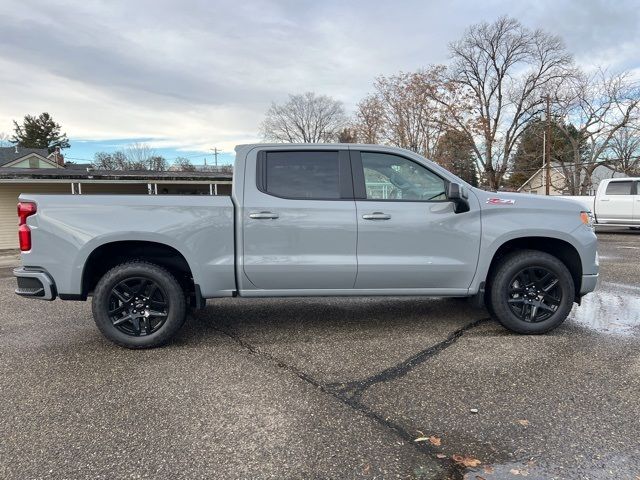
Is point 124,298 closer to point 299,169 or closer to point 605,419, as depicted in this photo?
point 299,169

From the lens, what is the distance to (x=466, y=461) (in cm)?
248

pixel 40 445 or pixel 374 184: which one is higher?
pixel 374 184

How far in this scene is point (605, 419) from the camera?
290 centimetres

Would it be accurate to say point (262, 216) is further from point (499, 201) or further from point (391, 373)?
point (499, 201)

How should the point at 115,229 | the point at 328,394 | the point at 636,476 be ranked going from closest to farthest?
the point at 636,476, the point at 328,394, the point at 115,229

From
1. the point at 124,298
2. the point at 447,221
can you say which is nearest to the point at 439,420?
the point at 447,221

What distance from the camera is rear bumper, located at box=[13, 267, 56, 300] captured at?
4.02 m

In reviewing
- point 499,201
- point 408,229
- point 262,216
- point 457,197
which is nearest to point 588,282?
point 499,201

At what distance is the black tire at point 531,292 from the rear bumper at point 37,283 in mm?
4128

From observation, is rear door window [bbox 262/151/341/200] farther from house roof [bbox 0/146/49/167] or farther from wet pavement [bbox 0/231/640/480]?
house roof [bbox 0/146/49/167]

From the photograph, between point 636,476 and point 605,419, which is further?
point 605,419

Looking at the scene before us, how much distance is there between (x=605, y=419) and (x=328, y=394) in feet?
5.94

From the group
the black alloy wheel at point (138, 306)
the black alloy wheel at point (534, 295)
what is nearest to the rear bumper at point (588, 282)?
the black alloy wheel at point (534, 295)

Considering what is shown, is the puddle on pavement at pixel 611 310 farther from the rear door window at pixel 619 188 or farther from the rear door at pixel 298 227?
the rear door window at pixel 619 188
